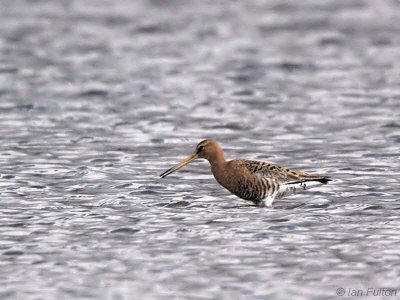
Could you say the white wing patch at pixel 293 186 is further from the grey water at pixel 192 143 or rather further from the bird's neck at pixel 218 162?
the bird's neck at pixel 218 162

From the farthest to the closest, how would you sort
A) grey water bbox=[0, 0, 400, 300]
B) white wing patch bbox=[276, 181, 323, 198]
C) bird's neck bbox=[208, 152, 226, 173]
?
1. bird's neck bbox=[208, 152, 226, 173]
2. white wing patch bbox=[276, 181, 323, 198]
3. grey water bbox=[0, 0, 400, 300]

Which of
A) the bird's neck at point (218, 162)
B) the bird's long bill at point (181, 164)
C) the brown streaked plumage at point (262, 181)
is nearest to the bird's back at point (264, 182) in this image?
the brown streaked plumage at point (262, 181)

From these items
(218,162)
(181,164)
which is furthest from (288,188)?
(181,164)

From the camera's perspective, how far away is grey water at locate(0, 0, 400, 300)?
1500 centimetres

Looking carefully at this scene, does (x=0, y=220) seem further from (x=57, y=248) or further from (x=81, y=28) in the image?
(x=81, y=28)

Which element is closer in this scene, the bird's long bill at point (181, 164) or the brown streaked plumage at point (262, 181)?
the brown streaked plumage at point (262, 181)

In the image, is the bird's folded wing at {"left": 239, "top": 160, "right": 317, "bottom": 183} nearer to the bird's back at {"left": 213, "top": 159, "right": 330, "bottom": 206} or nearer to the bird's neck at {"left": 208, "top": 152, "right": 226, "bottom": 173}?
the bird's back at {"left": 213, "top": 159, "right": 330, "bottom": 206}

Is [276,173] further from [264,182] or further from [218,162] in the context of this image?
[218,162]

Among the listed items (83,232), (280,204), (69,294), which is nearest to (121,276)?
(69,294)

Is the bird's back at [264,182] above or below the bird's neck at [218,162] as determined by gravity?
below

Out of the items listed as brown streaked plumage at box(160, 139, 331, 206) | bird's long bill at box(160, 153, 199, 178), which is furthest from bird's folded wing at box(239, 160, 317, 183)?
bird's long bill at box(160, 153, 199, 178)

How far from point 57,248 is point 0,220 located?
169cm

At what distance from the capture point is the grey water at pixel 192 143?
15.0 meters

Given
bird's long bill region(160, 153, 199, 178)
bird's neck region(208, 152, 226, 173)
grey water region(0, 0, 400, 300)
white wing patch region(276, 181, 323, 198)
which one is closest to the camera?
grey water region(0, 0, 400, 300)
